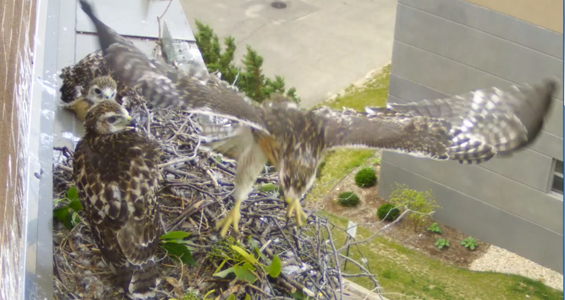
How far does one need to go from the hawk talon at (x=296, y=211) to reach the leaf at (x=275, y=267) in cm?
34

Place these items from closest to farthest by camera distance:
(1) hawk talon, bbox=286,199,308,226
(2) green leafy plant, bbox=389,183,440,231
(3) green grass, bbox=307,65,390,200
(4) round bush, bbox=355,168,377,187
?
(1) hawk talon, bbox=286,199,308,226
(2) green leafy plant, bbox=389,183,440,231
(3) green grass, bbox=307,65,390,200
(4) round bush, bbox=355,168,377,187

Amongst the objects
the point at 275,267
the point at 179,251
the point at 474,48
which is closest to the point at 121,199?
the point at 179,251

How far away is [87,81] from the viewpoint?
19.9ft

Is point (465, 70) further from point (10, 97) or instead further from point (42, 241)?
point (10, 97)

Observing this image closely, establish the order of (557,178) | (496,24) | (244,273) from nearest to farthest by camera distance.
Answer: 1. (244,273)
2. (496,24)
3. (557,178)

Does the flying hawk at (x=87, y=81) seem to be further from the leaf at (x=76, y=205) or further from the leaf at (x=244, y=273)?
the leaf at (x=244, y=273)

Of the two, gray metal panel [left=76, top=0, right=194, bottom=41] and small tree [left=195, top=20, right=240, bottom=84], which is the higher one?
gray metal panel [left=76, top=0, right=194, bottom=41]

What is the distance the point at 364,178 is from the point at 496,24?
169 inches

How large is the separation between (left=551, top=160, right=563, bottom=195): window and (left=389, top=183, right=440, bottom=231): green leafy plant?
1.93 m

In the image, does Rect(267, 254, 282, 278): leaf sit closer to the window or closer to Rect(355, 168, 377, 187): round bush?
the window

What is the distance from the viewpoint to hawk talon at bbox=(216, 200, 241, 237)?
17.9ft

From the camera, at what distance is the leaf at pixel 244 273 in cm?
516

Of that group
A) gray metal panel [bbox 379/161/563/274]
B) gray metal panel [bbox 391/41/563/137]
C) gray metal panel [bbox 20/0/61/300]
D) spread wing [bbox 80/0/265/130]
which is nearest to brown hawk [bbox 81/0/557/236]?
spread wing [bbox 80/0/265/130]

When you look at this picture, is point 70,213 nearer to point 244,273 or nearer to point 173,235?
point 173,235
